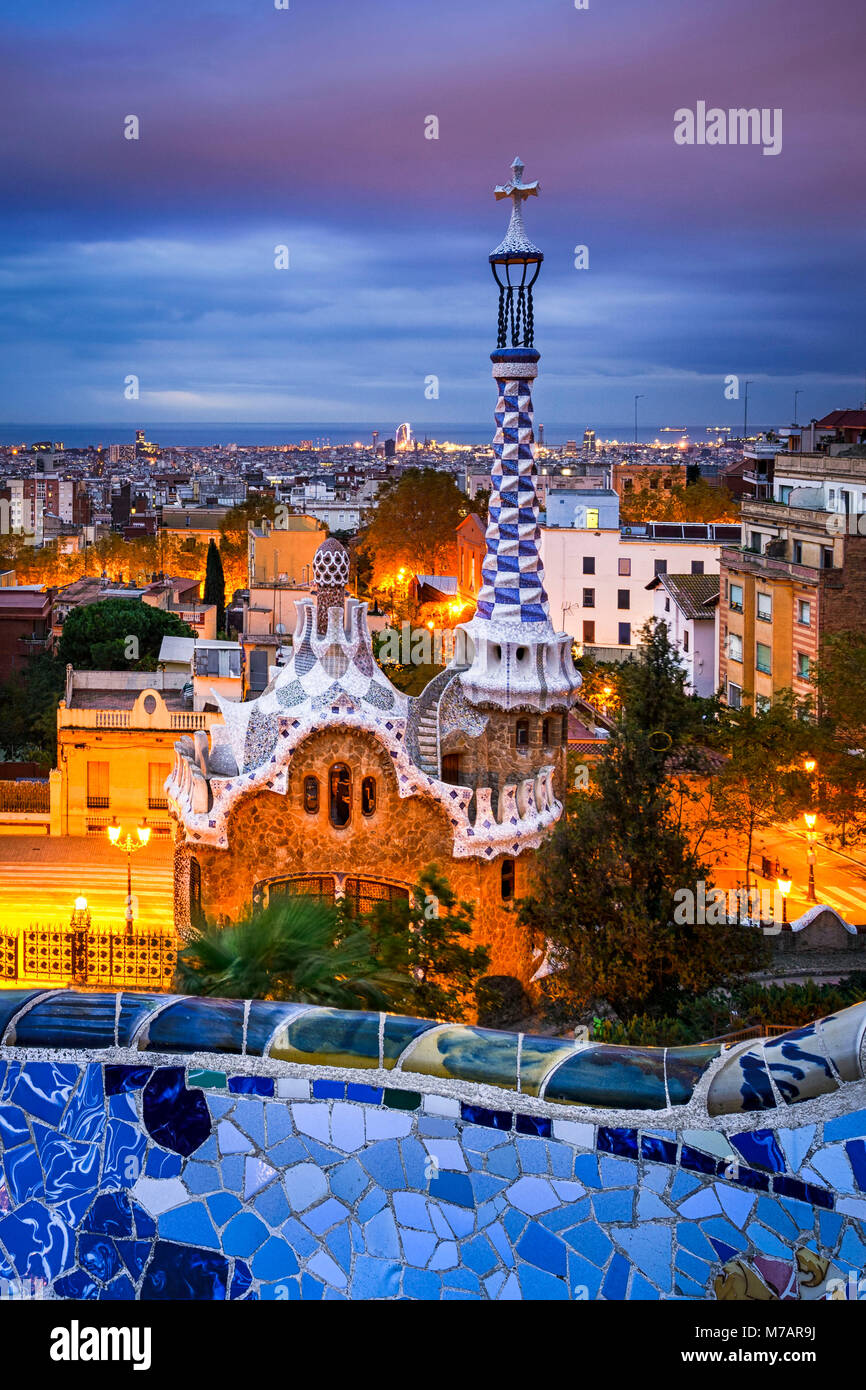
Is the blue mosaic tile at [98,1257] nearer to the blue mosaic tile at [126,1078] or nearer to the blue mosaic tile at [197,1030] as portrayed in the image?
the blue mosaic tile at [126,1078]

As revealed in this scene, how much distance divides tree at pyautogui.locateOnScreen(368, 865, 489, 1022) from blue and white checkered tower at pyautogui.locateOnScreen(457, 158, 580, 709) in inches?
136

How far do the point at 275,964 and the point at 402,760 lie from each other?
9374mm

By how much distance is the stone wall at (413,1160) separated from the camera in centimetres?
500

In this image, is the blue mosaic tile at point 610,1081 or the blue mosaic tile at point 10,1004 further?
the blue mosaic tile at point 10,1004

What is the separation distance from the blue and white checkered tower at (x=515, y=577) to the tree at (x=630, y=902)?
3.91 meters

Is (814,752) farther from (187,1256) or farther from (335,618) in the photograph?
(187,1256)

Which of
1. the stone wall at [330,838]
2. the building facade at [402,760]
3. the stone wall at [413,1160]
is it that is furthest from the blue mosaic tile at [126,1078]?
the stone wall at [330,838]

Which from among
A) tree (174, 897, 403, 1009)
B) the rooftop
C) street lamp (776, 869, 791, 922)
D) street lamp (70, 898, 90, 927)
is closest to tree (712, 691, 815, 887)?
street lamp (776, 869, 791, 922)

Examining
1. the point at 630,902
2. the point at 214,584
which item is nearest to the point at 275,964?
the point at 630,902

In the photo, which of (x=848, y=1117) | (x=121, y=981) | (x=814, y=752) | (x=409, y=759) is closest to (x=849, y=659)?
(x=814, y=752)

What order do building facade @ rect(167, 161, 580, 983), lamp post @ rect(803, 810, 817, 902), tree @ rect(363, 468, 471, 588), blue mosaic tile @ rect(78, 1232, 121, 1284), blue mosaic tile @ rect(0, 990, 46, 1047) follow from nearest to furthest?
1. blue mosaic tile @ rect(78, 1232, 121, 1284)
2. blue mosaic tile @ rect(0, 990, 46, 1047)
3. building facade @ rect(167, 161, 580, 983)
4. lamp post @ rect(803, 810, 817, 902)
5. tree @ rect(363, 468, 471, 588)

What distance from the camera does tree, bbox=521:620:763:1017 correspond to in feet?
46.1

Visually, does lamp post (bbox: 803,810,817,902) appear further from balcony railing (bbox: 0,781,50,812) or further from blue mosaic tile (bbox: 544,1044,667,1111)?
blue mosaic tile (bbox: 544,1044,667,1111)

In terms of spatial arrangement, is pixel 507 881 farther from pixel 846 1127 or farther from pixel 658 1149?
pixel 846 1127
